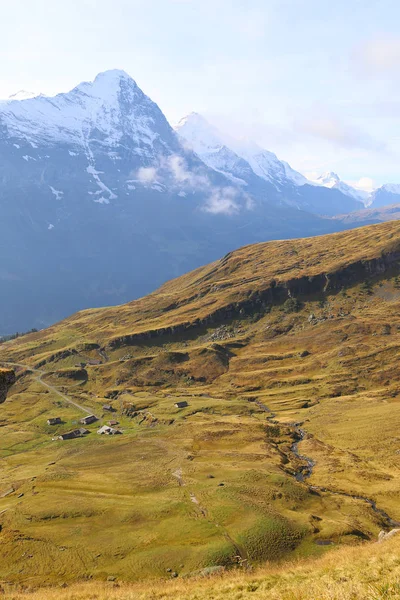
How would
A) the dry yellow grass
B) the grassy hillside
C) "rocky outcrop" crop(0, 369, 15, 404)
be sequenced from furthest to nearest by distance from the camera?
the grassy hillside < "rocky outcrop" crop(0, 369, 15, 404) < the dry yellow grass

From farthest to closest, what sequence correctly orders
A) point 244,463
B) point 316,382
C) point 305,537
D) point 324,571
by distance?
point 316,382
point 244,463
point 305,537
point 324,571

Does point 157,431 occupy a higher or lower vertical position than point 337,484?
higher

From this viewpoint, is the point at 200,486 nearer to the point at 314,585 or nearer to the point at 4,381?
the point at 4,381

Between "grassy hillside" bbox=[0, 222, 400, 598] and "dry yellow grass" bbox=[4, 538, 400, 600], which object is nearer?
"dry yellow grass" bbox=[4, 538, 400, 600]

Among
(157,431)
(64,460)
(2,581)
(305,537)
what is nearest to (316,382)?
(157,431)

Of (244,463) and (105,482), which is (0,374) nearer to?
(105,482)

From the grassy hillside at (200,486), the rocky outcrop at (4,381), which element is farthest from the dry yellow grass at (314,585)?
the grassy hillside at (200,486)

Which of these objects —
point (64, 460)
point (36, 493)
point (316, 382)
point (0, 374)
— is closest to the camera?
point (0, 374)

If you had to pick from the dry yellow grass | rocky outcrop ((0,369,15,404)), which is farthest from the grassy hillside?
rocky outcrop ((0,369,15,404))

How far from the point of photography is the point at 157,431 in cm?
15262

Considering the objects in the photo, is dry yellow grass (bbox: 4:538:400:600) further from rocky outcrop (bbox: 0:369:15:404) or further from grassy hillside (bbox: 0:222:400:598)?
grassy hillside (bbox: 0:222:400:598)

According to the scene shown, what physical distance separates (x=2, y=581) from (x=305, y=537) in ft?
140

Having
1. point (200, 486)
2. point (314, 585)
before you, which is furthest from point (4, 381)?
point (200, 486)

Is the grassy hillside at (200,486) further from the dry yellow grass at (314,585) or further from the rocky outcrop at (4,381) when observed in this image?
the rocky outcrop at (4,381)
